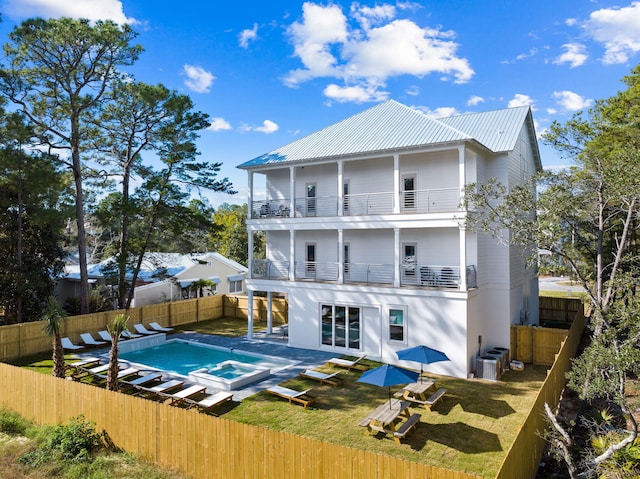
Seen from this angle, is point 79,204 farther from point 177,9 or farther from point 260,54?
point 260,54

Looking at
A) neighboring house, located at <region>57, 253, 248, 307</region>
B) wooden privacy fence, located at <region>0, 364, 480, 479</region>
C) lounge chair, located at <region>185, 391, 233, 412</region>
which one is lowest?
lounge chair, located at <region>185, 391, 233, 412</region>

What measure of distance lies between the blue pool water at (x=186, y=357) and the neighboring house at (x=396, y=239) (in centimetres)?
237

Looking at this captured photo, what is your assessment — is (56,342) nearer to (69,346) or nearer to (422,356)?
(69,346)

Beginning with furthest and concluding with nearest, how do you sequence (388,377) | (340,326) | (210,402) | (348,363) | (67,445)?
(340,326)
(348,363)
(210,402)
(388,377)
(67,445)

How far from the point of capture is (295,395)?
43.4 ft

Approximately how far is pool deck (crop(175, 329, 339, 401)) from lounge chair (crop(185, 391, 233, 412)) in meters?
0.71

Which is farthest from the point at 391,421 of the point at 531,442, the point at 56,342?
the point at 56,342

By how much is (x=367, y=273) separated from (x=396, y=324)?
285 cm

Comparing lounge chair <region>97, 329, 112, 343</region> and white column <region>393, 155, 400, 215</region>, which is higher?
white column <region>393, 155, 400, 215</region>

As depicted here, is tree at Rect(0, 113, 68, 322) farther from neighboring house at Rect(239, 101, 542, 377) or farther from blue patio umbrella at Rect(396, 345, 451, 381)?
blue patio umbrella at Rect(396, 345, 451, 381)

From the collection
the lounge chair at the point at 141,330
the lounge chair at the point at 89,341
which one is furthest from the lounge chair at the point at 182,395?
the lounge chair at the point at 141,330

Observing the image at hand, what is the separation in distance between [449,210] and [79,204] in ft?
66.9

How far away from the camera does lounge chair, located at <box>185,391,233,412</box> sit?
1230 centimetres

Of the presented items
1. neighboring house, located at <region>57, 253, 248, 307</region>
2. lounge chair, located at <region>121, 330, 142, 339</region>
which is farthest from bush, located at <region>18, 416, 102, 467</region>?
neighboring house, located at <region>57, 253, 248, 307</region>
